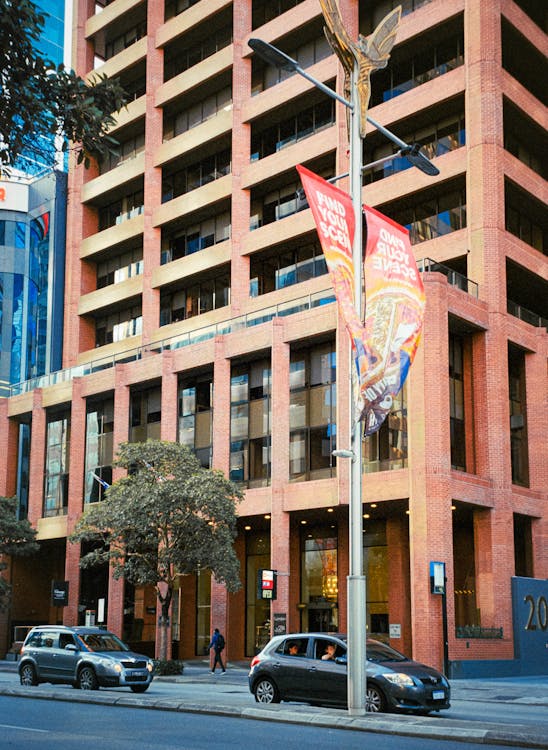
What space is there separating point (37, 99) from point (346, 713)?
11765 millimetres

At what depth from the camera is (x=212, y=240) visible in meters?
54.5

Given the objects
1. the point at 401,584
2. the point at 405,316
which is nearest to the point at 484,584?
the point at 401,584

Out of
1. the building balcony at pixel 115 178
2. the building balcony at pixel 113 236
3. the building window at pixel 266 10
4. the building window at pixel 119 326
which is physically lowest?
the building window at pixel 119 326

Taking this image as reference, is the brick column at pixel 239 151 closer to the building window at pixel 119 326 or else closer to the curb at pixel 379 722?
the building window at pixel 119 326

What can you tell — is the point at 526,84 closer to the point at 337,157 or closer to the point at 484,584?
the point at 337,157

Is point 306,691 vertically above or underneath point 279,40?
underneath

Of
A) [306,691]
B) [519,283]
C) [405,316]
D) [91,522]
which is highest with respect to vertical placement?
[519,283]

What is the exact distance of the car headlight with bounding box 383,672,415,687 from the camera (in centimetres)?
1872

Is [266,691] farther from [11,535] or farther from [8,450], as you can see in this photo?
[8,450]

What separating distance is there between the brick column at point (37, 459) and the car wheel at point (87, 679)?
2766 centimetres

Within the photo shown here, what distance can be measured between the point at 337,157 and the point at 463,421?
554 inches

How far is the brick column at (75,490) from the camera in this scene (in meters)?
48.5

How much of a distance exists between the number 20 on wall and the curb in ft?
67.7

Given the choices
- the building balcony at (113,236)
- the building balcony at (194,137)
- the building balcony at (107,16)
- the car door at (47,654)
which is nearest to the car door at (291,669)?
the car door at (47,654)
